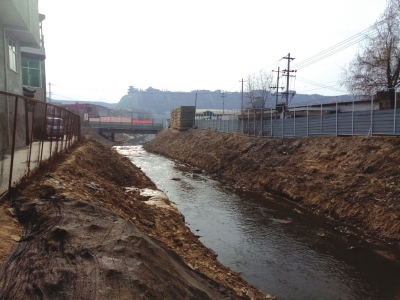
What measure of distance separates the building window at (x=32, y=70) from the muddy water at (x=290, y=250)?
2927 cm

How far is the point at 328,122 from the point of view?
20.5 m

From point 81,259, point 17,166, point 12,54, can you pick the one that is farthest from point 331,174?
point 12,54

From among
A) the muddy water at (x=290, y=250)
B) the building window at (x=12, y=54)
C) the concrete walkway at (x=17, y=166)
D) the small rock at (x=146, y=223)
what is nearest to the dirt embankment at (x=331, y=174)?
the muddy water at (x=290, y=250)

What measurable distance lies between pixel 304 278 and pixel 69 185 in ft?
21.8

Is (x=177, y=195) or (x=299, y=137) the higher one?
(x=299, y=137)

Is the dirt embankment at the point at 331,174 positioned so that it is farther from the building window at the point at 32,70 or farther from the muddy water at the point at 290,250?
the building window at the point at 32,70

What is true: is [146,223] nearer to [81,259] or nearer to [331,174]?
[81,259]

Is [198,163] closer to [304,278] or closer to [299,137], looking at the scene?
[299,137]

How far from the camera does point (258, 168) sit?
842 inches

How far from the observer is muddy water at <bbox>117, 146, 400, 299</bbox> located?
26.1 feet

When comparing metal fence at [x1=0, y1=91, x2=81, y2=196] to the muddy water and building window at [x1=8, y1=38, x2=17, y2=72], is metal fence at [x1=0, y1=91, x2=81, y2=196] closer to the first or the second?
building window at [x1=8, y1=38, x2=17, y2=72]

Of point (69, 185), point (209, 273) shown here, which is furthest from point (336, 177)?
point (69, 185)

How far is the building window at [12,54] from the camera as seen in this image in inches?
619

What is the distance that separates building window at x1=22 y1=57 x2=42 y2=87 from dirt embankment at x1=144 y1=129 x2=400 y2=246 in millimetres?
24074
